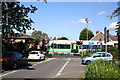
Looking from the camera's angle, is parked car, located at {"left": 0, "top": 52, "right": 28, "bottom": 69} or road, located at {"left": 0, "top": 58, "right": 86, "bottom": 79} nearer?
road, located at {"left": 0, "top": 58, "right": 86, "bottom": 79}

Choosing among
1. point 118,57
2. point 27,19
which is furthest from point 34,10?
point 118,57

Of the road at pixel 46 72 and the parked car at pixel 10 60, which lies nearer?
the road at pixel 46 72

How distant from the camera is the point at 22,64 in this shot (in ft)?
62.2

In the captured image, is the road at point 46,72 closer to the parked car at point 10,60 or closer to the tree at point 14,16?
the parked car at point 10,60

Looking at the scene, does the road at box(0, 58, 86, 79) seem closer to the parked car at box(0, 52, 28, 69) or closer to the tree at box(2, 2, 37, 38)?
the parked car at box(0, 52, 28, 69)

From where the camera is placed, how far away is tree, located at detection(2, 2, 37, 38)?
15586 millimetres

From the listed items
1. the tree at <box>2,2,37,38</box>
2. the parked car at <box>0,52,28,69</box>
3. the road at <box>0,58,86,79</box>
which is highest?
the tree at <box>2,2,37,38</box>

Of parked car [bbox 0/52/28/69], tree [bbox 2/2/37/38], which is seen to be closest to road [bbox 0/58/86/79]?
parked car [bbox 0/52/28/69]

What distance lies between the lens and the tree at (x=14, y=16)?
1559cm

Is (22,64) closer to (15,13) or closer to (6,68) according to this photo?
(6,68)

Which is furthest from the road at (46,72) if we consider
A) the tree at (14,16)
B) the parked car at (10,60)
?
the tree at (14,16)

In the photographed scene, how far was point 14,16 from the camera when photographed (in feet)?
51.7

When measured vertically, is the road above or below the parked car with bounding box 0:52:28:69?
below

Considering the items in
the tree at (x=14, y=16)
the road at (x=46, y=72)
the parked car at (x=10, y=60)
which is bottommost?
the road at (x=46, y=72)
